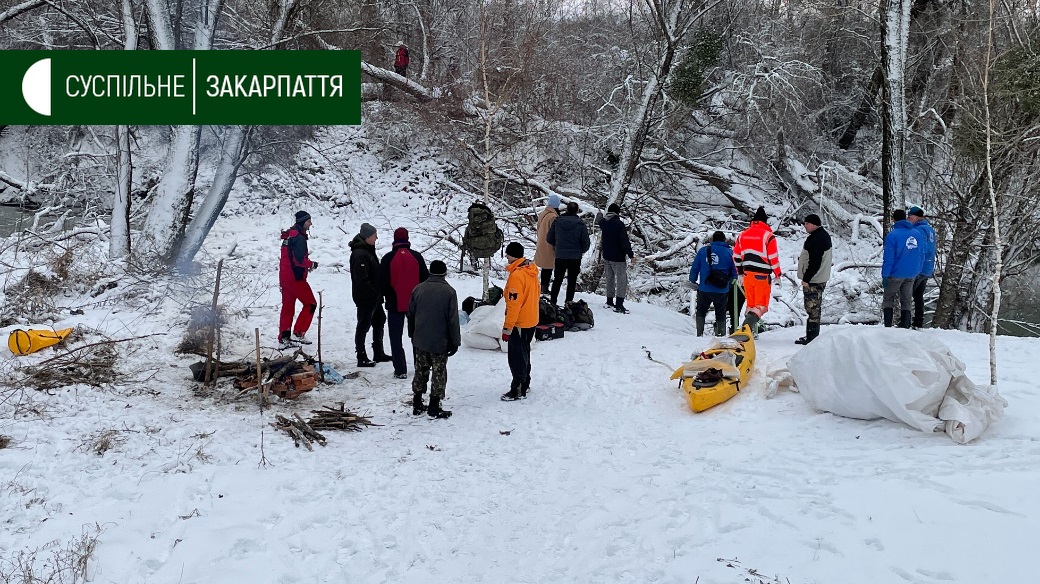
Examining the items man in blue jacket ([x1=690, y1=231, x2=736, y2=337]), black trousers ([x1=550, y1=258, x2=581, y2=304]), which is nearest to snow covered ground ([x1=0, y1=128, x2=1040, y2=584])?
man in blue jacket ([x1=690, y1=231, x2=736, y2=337])

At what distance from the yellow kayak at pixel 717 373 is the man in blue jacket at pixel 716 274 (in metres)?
2.20

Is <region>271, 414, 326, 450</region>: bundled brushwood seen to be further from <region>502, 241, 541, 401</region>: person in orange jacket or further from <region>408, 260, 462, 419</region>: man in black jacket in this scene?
<region>502, 241, 541, 401</region>: person in orange jacket

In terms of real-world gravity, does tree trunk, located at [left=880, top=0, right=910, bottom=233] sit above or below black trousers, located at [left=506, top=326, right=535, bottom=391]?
above

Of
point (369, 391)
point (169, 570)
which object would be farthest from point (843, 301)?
point (169, 570)

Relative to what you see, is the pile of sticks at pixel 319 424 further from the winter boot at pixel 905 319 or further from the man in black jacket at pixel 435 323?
the winter boot at pixel 905 319

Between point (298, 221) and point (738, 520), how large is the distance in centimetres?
663

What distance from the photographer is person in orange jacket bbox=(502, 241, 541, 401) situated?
7801mm

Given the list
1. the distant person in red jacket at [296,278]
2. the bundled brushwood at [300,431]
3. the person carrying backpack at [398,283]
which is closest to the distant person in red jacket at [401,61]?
the distant person in red jacket at [296,278]

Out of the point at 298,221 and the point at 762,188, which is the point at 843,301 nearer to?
the point at 762,188

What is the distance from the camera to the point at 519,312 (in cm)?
784

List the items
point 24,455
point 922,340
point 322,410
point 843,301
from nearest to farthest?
point 24,455
point 922,340
point 322,410
point 843,301

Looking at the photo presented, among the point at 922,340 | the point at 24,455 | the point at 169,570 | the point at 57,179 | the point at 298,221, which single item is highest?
the point at 57,179

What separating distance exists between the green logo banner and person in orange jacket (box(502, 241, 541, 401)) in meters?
4.08

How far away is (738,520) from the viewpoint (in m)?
5.06
